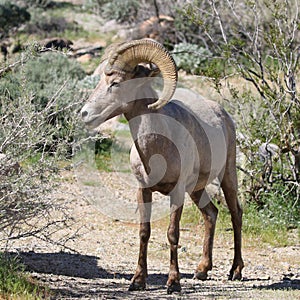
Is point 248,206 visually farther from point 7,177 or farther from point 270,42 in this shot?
point 7,177

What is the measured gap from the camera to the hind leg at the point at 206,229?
7334 millimetres

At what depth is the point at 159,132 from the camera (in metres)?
6.34

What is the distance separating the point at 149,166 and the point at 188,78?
15090mm

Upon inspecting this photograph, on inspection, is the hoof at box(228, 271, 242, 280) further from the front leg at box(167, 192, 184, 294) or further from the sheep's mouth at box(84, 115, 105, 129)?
the sheep's mouth at box(84, 115, 105, 129)

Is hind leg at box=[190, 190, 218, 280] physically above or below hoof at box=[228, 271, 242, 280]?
above

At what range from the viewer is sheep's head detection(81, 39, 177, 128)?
19.7 feet

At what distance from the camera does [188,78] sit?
21203mm

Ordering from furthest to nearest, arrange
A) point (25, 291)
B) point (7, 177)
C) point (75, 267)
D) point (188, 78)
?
point (188, 78) → point (75, 267) → point (7, 177) → point (25, 291)

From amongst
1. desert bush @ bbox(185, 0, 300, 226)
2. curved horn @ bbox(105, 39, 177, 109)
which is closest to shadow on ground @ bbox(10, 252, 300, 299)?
curved horn @ bbox(105, 39, 177, 109)

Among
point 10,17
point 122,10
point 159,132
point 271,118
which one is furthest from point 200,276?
point 122,10

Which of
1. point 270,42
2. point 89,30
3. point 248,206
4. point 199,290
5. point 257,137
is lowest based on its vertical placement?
point 199,290

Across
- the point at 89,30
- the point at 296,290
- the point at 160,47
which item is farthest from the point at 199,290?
the point at 89,30

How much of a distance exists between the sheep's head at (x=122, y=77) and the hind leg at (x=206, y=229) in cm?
202

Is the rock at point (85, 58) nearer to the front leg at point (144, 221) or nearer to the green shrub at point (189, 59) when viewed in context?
the green shrub at point (189, 59)
